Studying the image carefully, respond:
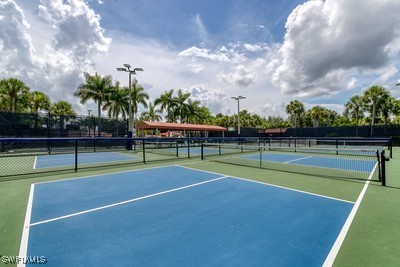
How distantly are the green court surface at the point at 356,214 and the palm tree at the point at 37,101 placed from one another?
135 ft

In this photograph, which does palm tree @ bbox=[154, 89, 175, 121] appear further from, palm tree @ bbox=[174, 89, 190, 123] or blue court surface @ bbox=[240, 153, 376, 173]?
blue court surface @ bbox=[240, 153, 376, 173]

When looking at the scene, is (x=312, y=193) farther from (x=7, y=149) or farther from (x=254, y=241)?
(x=7, y=149)

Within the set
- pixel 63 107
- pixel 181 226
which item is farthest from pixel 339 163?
pixel 63 107

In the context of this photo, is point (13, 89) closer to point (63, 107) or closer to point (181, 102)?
point (63, 107)

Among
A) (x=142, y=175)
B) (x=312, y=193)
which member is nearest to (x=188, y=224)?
(x=312, y=193)

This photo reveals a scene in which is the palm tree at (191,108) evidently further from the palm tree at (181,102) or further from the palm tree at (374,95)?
the palm tree at (374,95)

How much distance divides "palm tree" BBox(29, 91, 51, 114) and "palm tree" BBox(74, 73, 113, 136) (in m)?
14.0

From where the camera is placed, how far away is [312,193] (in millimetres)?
6383

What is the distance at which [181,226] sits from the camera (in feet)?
13.6

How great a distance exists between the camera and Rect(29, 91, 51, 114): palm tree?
40906 millimetres

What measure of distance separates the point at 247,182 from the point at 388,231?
415cm

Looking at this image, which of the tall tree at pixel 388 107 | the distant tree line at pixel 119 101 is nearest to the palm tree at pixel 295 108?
the distant tree line at pixel 119 101

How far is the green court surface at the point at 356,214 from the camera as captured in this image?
3246 millimetres

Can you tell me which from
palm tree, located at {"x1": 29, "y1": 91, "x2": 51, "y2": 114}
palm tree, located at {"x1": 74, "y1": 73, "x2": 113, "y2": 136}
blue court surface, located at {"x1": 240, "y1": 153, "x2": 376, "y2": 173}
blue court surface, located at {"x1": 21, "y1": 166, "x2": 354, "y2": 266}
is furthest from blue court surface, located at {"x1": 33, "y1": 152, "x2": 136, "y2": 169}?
palm tree, located at {"x1": 29, "y1": 91, "x2": 51, "y2": 114}
